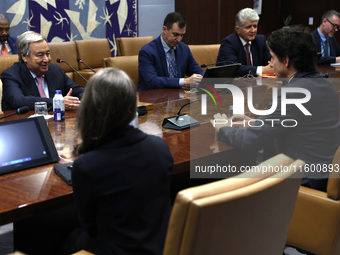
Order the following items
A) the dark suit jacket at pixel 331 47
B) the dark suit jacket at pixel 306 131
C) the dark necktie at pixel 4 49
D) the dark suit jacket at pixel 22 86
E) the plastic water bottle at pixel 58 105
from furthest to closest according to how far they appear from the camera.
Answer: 1. the dark necktie at pixel 4 49
2. the dark suit jacket at pixel 331 47
3. the dark suit jacket at pixel 22 86
4. the plastic water bottle at pixel 58 105
5. the dark suit jacket at pixel 306 131

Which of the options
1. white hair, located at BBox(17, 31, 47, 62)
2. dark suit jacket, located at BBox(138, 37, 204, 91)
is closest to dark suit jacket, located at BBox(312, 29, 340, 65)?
dark suit jacket, located at BBox(138, 37, 204, 91)

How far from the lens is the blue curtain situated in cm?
537

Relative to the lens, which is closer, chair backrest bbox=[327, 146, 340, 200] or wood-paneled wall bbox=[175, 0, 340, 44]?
chair backrest bbox=[327, 146, 340, 200]

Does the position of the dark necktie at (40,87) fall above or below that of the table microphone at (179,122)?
above

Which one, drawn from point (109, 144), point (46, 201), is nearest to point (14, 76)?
point (46, 201)

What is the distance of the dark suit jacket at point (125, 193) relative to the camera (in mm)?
1206

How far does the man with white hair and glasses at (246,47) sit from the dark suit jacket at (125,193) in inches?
104

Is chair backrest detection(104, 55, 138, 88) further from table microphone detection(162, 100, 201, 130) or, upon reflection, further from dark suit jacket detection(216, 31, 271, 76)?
table microphone detection(162, 100, 201, 130)

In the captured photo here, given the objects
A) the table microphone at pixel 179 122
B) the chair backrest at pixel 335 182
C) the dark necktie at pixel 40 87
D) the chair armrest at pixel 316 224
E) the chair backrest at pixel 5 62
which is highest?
the chair backrest at pixel 5 62

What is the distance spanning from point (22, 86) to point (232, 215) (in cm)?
215

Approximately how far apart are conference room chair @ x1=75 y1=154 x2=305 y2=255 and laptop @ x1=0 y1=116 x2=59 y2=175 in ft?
2.76

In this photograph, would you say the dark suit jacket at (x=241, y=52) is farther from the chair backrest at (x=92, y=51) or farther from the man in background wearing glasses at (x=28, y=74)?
the chair backrest at (x=92, y=51)

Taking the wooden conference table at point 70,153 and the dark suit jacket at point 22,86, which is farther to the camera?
the dark suit jacket at point 22,86

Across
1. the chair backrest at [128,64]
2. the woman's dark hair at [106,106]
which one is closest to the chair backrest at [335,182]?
the woman's dark hair at [106,106]
